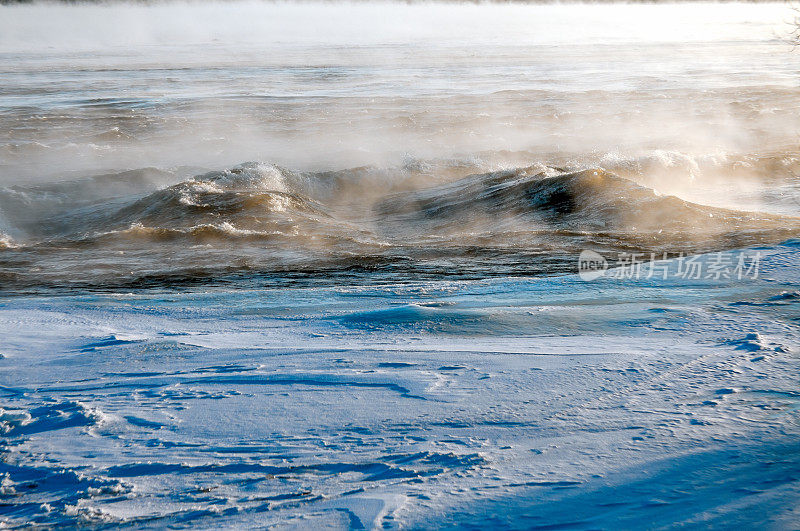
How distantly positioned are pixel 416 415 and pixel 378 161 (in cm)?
1078

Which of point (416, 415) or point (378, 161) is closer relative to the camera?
point (416, 415)

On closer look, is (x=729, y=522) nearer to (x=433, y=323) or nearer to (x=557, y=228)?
(x=433, y=323)

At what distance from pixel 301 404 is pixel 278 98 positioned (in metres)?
19.7

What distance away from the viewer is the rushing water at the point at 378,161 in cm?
652

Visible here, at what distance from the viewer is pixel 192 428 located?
7.97ft

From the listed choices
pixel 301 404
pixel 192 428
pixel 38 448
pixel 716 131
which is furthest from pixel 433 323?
pixel 716 131

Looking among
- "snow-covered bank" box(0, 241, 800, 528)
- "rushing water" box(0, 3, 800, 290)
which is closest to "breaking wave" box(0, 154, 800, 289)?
"rushing water" box(0, 3, 800, 290)

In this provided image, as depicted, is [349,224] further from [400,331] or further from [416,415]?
→ [416,415]

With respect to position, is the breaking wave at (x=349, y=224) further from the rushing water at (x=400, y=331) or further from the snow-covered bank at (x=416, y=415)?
the snow-covered bank at (x=416, y=415)

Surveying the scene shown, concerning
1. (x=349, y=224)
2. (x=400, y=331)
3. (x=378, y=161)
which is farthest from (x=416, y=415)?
(x=378, y=161)

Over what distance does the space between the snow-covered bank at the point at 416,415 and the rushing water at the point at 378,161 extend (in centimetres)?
208

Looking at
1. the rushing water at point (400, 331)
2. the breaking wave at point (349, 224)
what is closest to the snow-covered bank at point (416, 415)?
the rushing water at point (400, 331)

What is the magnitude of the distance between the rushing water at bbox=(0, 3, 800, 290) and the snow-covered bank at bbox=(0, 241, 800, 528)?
6.84 ft

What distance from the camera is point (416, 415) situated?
2.50 meters
